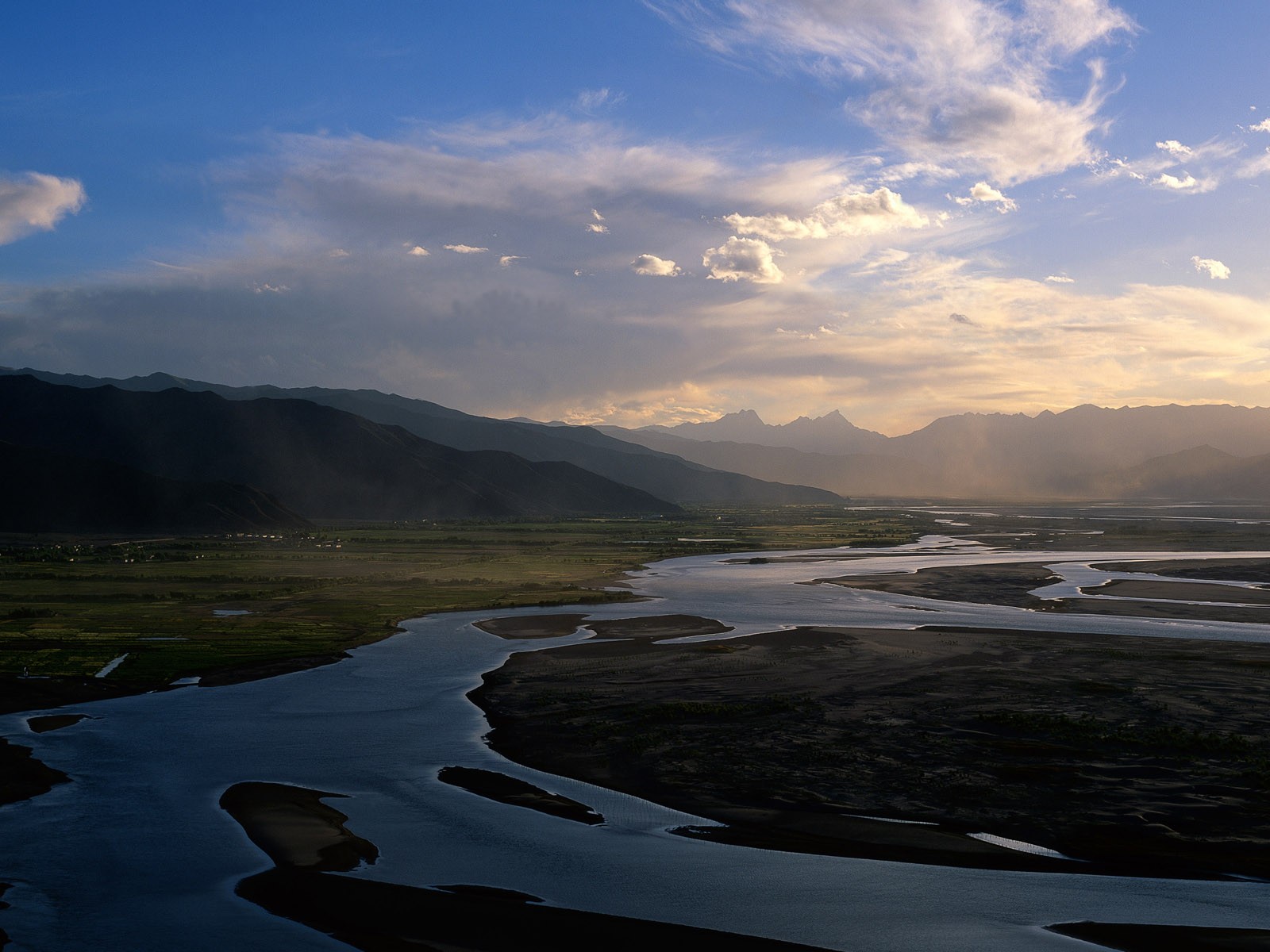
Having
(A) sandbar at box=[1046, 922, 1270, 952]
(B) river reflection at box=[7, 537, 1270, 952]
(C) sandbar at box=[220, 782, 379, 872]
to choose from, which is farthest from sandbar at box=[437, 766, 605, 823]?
(A) sandbar at box=[1046, 922, 1270, 952]

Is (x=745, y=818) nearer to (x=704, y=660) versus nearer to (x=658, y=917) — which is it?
(x=658, y=917)

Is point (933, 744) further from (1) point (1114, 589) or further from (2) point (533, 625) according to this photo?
(1) point (1114, 589)

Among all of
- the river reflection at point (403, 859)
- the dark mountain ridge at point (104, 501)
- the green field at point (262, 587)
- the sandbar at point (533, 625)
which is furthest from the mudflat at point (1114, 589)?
the dark mountain ridge at point (104, 501)

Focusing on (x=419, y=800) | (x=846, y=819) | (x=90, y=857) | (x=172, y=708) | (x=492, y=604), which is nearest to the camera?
(x=90, y=857)

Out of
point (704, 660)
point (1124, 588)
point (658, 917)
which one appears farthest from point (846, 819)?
point (1124, 588)

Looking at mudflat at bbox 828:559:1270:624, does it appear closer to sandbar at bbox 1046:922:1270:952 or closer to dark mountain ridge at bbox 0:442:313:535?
sandbar at bbox 1046:922:1270:952
